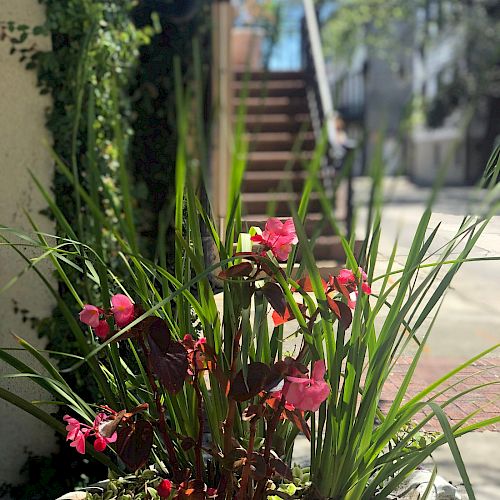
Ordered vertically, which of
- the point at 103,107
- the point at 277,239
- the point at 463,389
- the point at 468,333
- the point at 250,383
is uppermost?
the point at 103,107

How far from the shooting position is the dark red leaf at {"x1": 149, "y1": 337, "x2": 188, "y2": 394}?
1371 mm

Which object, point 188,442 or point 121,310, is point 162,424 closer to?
point 188,442

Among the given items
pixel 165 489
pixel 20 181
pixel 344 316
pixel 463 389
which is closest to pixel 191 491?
pixel 165 489

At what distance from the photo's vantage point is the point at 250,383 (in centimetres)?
138

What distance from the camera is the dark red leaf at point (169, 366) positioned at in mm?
1371

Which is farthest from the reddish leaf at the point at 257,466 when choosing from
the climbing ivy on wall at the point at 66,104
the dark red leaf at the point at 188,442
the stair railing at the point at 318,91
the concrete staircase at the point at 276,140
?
the stair railing at the point at 318,91

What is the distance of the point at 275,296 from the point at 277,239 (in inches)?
4.9

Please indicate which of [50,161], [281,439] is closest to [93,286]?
[50,161]

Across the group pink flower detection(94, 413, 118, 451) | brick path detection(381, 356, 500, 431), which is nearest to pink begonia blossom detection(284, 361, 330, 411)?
pink flower detection(94, 413, 118, 451)

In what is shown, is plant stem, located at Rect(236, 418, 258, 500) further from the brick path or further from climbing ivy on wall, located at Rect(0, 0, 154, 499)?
climbing ivy on wall, located at Rect(0, 0, 154, 499)

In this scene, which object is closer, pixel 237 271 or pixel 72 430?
pixel 237 271

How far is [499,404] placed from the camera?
1.96 metres

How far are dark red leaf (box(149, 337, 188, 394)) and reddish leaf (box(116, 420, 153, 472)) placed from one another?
0.43 feet

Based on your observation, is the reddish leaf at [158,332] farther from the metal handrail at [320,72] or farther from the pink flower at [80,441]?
the metal handrail at [320,72]
